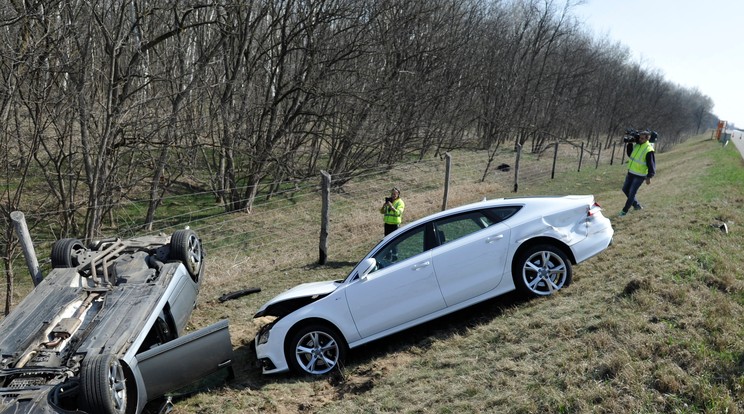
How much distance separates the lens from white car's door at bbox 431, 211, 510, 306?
5680 mm

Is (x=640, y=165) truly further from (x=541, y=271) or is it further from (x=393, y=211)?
(x=541, y=271)

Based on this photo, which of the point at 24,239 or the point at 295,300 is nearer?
the point at 295,300

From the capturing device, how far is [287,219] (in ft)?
48.5

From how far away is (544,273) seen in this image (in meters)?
5.98

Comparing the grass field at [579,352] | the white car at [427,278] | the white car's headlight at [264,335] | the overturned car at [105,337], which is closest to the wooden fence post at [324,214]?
the grass field at [579,352]

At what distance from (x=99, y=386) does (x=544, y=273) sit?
464 cm

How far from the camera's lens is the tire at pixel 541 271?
582cm

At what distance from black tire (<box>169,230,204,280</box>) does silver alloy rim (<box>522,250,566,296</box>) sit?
4.36 m

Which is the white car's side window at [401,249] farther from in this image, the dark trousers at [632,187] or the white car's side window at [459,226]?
the dark trousers at [632,187]

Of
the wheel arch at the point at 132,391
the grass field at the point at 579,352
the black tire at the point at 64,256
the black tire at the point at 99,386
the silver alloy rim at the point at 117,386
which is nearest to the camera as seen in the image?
the grass field at the point at 579,352

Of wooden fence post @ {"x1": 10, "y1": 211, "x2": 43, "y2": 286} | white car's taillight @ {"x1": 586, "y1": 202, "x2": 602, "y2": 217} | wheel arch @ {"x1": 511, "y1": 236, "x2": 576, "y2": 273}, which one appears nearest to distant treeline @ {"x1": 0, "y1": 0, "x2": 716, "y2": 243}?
wooden fence post @ {"x1": 10, "y1": 211, "x2": 43, "y2": 286}

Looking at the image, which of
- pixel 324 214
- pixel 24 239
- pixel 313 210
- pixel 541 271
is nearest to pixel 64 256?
pixel 24 239

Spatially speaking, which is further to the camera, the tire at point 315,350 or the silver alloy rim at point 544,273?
the silver alloy rim at point 544,273

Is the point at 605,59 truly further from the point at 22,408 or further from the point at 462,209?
the point at 22,408
